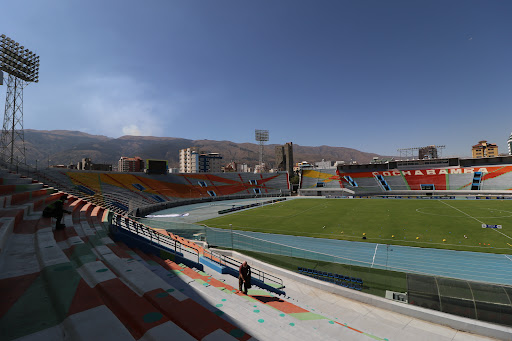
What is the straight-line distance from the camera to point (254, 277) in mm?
11734

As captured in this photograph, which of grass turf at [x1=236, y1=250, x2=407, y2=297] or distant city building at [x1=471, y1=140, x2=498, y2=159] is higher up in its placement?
distant city building at [x1=471, y1=140, x2=498, y2=159]

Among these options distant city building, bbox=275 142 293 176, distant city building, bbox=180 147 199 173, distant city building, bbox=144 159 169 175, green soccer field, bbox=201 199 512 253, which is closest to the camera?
green soccer field, bbox=201 199 512 253

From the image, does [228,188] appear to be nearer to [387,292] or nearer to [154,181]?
[154,181]

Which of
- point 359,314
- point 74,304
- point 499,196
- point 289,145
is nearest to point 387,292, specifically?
point 359,314

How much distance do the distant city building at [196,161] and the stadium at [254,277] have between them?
449 ft

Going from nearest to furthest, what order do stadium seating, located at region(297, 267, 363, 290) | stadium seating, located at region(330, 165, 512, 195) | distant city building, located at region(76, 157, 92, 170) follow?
stadium seating, located at region(297, 267, 363, 290), stadium seating, located at region(330, 165, 512, 195), distant city building, located at region(76, 157, 92, 170)

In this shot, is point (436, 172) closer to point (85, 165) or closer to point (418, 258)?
point (418, 258)

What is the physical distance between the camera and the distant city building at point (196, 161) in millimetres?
161875

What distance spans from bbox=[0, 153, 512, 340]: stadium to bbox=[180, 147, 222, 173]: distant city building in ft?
449

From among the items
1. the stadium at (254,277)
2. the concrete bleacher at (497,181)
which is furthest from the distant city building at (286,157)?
the stadium at (254,277)

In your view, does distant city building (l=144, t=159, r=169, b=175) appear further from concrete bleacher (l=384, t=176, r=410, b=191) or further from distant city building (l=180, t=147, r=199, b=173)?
distant city building (l=180, t=147, r=199, b=173)

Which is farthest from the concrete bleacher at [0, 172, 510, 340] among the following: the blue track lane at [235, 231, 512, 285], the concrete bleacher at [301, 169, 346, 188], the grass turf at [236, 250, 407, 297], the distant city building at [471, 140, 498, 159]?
the distant city building at [471, 140, 498, 159]

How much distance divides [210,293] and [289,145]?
137772 mm

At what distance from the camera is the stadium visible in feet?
10.1
